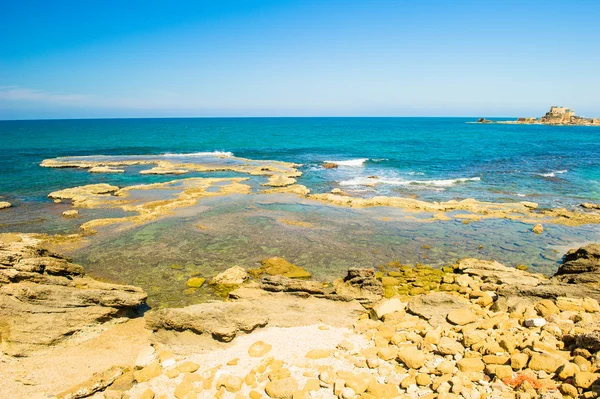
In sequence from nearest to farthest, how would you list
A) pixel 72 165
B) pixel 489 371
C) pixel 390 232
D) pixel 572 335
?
pixel 489 371 → pixel 572 335 → pixel 390 232 → pixel 72 165

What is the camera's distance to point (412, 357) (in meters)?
11.3

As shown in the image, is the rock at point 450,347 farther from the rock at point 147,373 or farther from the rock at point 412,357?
the rock at point 147,373

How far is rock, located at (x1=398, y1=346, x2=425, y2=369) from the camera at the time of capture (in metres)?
11.2

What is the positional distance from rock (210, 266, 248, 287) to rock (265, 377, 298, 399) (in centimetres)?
847

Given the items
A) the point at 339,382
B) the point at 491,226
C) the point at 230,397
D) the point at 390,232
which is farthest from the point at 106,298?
the point at 491,226

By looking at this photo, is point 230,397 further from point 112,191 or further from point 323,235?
point 112,191

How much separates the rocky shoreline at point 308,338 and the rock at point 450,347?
0.04 metres

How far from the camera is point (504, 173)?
173ft

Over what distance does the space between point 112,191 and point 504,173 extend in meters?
51.9

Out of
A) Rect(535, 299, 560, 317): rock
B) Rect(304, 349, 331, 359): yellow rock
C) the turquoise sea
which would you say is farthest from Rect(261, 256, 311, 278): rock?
Rect(535, 299, 560, 317): rock

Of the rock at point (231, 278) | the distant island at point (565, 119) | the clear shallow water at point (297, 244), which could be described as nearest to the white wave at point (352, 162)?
the clear shallow water at point (297, 244)

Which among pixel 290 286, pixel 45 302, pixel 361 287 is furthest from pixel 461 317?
pixel 45 302

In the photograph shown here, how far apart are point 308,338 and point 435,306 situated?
18.2ft

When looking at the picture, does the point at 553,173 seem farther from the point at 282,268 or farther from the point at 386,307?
the point at 386,307
